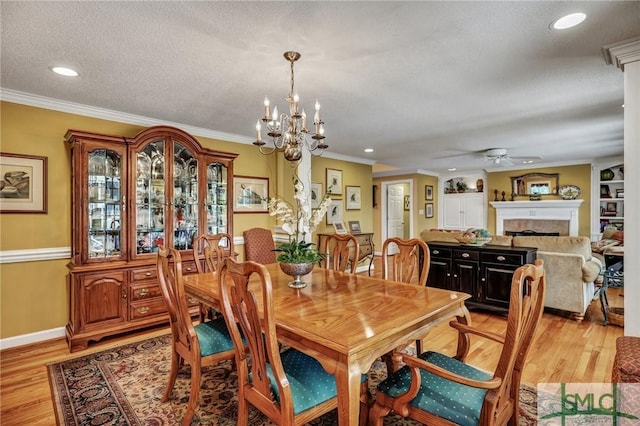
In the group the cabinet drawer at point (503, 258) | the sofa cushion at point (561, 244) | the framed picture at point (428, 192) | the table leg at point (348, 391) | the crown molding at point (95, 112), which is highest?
the crown molding at point (95, 112)

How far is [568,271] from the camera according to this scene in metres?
3.57

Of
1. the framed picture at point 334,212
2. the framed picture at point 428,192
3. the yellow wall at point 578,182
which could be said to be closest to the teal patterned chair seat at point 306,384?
the framed picture at point 334,212

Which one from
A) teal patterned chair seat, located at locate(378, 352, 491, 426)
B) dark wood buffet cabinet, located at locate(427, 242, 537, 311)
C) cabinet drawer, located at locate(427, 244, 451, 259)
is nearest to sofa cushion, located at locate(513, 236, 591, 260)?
dark wood buffet cabinet, located at locate(427, 242, 537, 311)

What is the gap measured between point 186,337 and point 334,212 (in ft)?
14.5

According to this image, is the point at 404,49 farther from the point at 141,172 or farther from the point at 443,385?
the point at 141,172

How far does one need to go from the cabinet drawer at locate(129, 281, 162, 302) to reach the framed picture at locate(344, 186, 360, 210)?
→ 391 centimetres

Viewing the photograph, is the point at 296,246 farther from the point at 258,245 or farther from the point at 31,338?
the point at 31,338

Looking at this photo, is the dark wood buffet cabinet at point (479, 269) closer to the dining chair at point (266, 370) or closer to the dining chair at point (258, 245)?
the dining chair at point (258, 245)

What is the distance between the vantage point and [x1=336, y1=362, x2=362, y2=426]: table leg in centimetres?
125

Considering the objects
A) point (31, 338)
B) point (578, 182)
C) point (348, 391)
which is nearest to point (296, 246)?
point (348, 391)

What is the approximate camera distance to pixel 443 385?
1.45m

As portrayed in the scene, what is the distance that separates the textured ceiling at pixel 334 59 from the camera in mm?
1753

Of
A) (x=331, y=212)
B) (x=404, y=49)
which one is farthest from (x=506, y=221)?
(x=404, y=49)

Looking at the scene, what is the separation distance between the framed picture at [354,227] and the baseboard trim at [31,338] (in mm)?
4610
